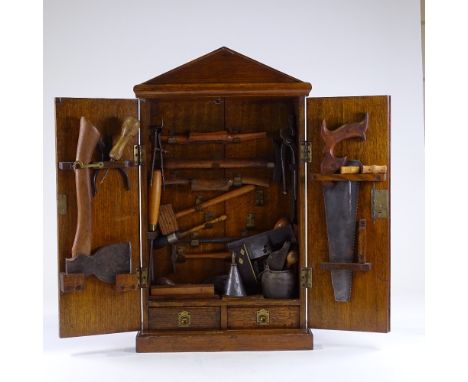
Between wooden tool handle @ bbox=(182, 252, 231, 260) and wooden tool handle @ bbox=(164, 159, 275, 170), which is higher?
wooden tool handle @ bbox=(164, 159, 275, 170)

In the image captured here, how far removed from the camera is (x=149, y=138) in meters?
3.83

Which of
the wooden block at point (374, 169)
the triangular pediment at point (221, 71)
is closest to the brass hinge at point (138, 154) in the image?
the triangular pediment at point (221, 71)

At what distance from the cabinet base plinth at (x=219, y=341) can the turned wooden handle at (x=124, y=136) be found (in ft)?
3.12

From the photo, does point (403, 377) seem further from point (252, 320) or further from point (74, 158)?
point (74, 158)

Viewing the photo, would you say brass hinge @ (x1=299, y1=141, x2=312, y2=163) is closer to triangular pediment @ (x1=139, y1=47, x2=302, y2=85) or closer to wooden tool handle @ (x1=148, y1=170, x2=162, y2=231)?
triangular pediment @ (x1=139, y1=47, x2=302, y2=85)

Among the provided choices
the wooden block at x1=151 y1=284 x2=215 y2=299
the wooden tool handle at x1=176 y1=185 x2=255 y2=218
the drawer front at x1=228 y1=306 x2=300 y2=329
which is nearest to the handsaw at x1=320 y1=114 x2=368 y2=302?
the drawer front at x1=228 y1=306 x2=300 y2=329

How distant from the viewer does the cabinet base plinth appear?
143 inches

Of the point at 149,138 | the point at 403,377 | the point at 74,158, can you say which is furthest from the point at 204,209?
the point at 403,377

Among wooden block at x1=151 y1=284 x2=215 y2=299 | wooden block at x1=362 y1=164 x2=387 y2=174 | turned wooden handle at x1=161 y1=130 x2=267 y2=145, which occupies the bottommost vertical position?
wooden block at x1=151 y1=284 x2=215 y2=299

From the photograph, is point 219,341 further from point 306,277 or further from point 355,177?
point 355,177

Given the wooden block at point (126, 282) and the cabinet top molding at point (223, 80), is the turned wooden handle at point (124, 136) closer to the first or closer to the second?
the cabinet top molding at point (223, 80)

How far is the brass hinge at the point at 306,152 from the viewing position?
11.9 ft

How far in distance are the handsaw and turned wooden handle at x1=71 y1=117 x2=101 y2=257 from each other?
1169mm

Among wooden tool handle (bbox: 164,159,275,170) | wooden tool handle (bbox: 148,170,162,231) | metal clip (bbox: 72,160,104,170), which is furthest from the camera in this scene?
wooden tool handle (bbox: 164,159,275,170)
